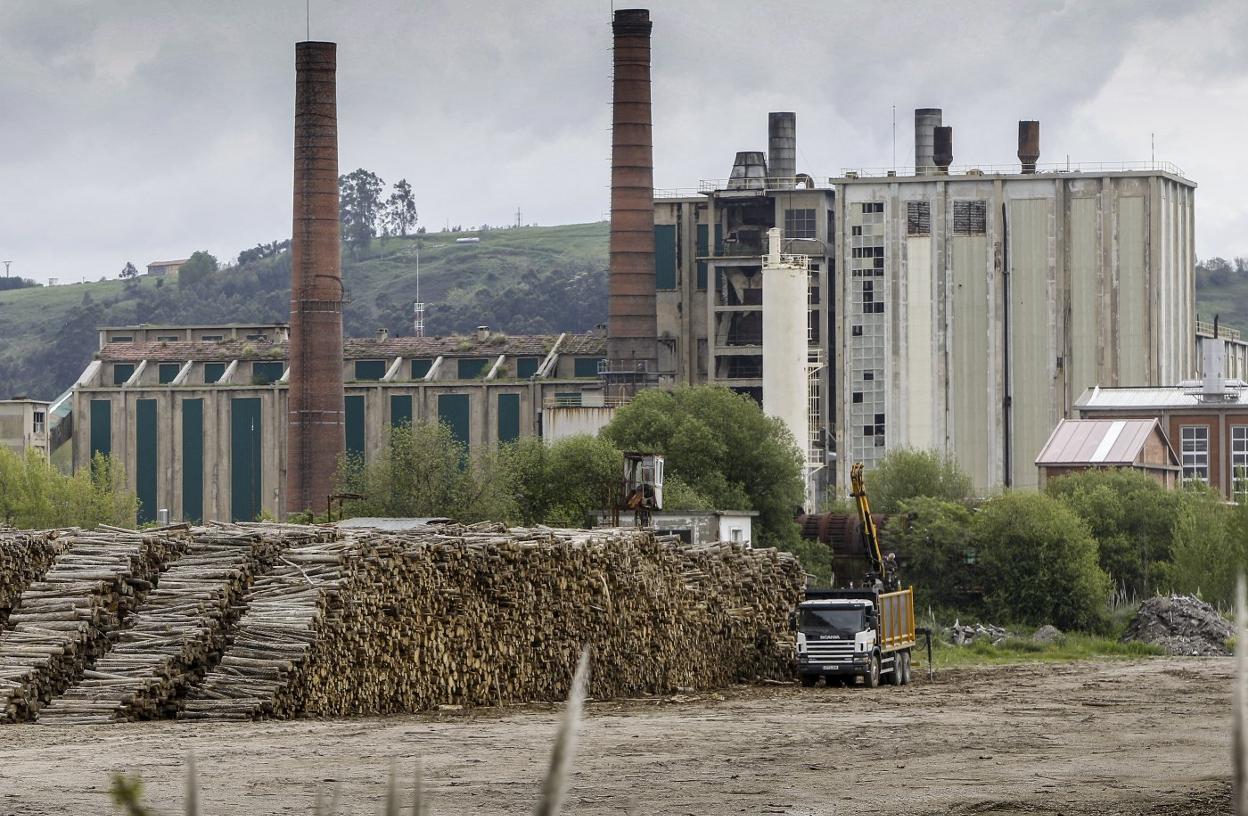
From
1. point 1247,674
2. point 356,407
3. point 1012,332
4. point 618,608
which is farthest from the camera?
point 356,407

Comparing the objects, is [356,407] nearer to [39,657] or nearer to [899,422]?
[899,422]

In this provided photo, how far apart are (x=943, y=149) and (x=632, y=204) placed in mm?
23327

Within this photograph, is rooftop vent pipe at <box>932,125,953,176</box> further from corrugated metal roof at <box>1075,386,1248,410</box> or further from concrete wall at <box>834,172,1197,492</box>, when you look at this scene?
corrugated metal roof at <box>1075,386,1248,410</box>

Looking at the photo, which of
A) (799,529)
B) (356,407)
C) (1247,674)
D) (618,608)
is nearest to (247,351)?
(356,407)

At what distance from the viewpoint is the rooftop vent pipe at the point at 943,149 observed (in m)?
104

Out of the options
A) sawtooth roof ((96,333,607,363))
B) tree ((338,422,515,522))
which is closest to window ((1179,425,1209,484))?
tree ((338,422,515,522))

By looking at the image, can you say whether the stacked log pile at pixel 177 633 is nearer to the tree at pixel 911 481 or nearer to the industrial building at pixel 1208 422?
the tree at pixel 911 481

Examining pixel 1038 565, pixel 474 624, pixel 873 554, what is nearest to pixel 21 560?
pixel 474 624

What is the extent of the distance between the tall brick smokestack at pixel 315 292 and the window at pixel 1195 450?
33.7m

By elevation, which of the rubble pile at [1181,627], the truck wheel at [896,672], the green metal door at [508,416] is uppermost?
the green metal door at [508,416]

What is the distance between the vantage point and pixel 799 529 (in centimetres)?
7056

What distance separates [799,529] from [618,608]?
36.8m

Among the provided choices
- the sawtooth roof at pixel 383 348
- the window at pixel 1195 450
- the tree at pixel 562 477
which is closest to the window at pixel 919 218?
the sawtooth roof at pixel 383 348

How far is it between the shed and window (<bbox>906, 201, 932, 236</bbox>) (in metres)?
21.3
